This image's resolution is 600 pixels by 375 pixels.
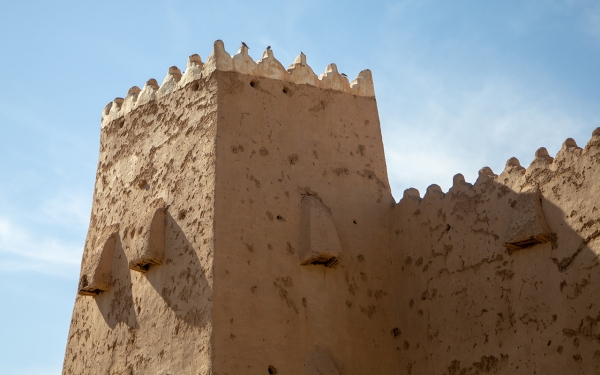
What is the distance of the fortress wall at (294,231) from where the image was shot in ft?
27.1

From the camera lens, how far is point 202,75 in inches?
372

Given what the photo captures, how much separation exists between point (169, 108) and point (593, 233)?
467cm

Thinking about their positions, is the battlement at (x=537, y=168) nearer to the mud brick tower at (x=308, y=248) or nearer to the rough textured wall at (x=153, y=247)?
the mud brick tower at (x=308, y=248)

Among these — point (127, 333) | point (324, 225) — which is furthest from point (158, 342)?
point (324, 225)

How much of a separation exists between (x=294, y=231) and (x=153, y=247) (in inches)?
56.0

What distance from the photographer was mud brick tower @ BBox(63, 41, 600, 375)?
7902mm

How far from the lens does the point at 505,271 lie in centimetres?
826

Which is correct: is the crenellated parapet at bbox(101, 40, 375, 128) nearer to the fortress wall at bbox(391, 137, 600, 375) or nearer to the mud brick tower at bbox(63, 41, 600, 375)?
the mud brick tower at bbox(63, 41, 600, 375)

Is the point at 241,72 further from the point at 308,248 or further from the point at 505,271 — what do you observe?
the point at 505,271

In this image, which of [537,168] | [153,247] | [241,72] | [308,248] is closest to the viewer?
[537,168]

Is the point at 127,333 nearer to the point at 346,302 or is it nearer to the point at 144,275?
the point at 144,275

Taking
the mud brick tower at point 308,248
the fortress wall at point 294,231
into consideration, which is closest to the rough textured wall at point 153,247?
the mud brick tower at point 308,248

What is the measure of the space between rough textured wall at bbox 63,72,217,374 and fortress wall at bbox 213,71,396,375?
21 centimetres

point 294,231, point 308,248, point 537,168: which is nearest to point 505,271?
point 537,168
